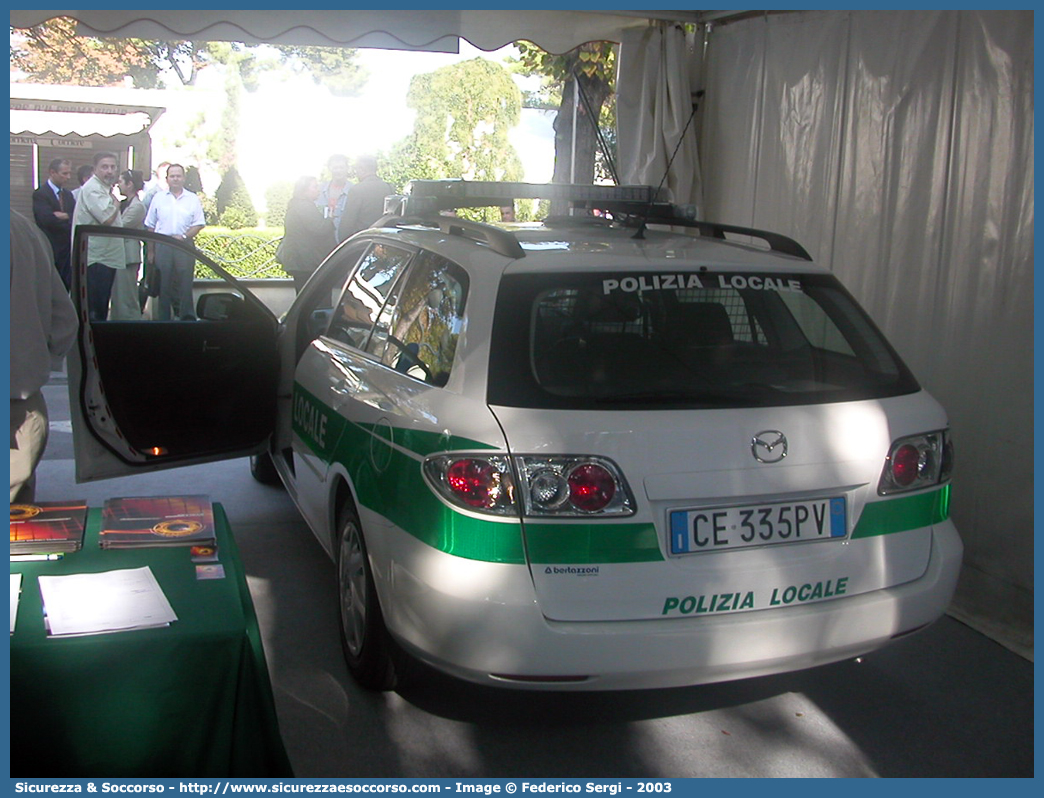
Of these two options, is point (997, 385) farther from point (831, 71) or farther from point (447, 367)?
point (447, 367)

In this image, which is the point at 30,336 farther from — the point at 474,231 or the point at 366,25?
the point at 366,25

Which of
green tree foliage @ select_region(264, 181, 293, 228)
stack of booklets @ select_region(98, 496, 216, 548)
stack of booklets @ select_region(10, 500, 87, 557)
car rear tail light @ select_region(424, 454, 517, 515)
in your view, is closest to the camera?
stack of booklets @ select_region(10, 500, 87, 557)

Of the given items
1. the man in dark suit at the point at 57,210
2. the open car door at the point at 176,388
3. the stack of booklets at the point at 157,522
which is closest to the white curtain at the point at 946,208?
the open car door at the point at 176,388

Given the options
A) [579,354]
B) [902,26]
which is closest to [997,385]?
[902,26]

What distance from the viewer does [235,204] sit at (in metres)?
22.3

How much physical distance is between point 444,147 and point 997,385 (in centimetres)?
2056

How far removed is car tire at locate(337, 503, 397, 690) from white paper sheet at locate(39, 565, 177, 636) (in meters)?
1.00

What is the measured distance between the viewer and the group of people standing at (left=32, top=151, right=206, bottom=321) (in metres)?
10.7

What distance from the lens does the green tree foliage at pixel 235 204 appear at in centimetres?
2214

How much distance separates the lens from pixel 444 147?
23828 mm

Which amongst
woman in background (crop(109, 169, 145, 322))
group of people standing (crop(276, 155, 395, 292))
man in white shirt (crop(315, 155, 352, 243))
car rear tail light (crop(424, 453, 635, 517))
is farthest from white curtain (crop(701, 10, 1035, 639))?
woman in background (crop(109, 169, 145, 322))

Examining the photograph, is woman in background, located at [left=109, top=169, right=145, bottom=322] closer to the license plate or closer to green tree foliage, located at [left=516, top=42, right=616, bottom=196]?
green tree foliage, located at [left=516, top=42, right=616, bottom=196]

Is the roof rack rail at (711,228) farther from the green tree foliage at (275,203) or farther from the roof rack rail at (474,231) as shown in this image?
the green tree foliage at (275,203)

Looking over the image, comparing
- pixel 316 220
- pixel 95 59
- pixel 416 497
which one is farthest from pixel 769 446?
pixel 95 59
